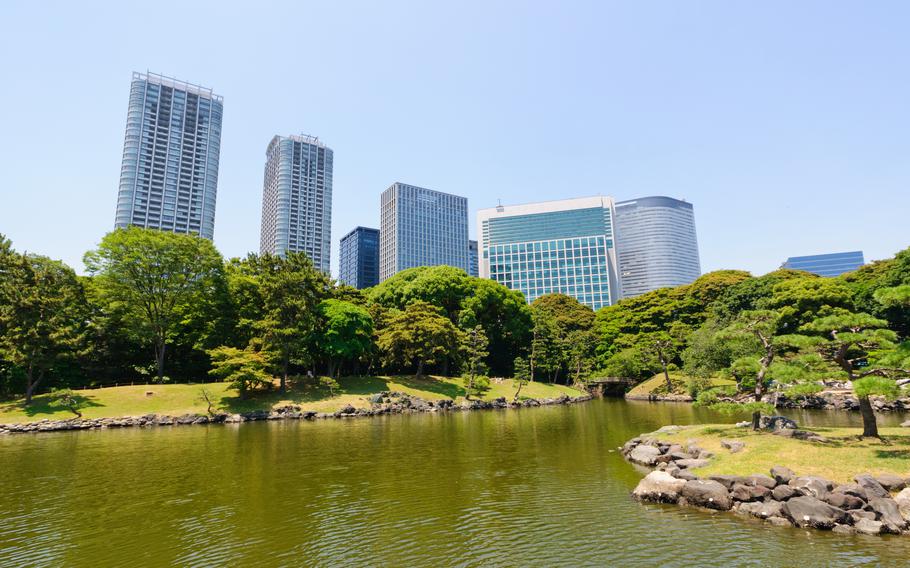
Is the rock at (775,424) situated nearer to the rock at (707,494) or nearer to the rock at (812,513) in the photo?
the rock at (707,494)

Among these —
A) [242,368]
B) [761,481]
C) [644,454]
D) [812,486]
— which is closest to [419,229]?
[242,368]

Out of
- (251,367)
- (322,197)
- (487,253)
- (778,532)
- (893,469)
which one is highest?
(322,197)

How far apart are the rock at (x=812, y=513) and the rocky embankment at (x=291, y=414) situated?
3931 centimetres

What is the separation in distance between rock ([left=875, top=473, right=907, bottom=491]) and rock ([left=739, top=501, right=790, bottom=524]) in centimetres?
293

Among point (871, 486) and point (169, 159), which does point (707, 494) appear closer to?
point (871, 486)

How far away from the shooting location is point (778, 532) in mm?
11695

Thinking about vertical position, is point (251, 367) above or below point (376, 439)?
above

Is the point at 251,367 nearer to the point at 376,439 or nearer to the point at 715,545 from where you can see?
the point at 376,439

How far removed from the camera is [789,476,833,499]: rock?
12.6 meters

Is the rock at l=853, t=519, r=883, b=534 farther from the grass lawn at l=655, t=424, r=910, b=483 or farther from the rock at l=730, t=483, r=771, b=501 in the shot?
the rock at l=730, t=483, r=771, b=501

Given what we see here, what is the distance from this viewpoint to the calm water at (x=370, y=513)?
10703 millimetres

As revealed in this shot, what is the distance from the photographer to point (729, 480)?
14.4 m

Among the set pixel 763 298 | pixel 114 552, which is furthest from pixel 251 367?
pixel 763 298

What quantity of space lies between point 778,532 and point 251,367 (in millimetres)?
44834
